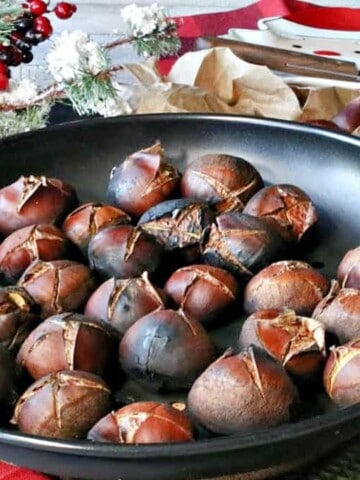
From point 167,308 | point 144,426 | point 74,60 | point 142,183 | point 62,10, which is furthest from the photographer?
point 62,10

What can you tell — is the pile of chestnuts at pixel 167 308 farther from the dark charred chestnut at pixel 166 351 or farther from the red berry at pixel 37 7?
the red berry at pixel 37 7

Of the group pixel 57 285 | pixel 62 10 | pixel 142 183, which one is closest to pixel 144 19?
pixel 62 10

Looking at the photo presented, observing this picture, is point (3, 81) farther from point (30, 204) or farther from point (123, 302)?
point (123, 302)

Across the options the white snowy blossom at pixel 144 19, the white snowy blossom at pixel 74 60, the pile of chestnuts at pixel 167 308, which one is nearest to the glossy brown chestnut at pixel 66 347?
the pile of chestnuts at pixel 167 308

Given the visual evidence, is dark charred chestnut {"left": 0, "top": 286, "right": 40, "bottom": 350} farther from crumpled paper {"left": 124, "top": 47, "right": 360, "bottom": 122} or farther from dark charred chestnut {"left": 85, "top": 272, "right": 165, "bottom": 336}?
crumpled paper {"left": 124, "top": 47, "right": 360, "bottom": 122}

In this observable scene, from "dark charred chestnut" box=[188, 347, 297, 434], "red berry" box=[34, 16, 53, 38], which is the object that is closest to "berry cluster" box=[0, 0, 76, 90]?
"red berry" box=[34, 16, 53, 38]

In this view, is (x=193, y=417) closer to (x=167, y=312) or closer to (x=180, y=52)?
(x=167, y=312)

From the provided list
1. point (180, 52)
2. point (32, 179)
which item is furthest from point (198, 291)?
point (180, 52)
